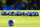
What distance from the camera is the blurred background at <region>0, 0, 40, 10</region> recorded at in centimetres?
1051

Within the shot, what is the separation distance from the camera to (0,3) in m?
10.9

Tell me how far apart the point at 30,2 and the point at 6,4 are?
2.56 metres

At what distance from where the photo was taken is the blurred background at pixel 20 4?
10508 mm

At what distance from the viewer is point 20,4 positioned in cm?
1083

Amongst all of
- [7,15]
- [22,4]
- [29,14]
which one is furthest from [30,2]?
[7,15]

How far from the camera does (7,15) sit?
9.00 meters

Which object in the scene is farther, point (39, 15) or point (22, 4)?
point (22, 4)

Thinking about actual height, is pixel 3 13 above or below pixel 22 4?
below

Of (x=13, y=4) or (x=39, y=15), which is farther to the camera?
(x=13, y=4)

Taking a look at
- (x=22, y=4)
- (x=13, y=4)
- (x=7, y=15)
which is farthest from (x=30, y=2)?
(x=7, y=15)

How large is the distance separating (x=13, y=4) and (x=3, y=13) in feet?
8.10

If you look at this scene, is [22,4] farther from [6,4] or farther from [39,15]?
[39,15]

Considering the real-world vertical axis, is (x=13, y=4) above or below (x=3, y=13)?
above

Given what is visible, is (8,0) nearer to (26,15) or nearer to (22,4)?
(22,4)
